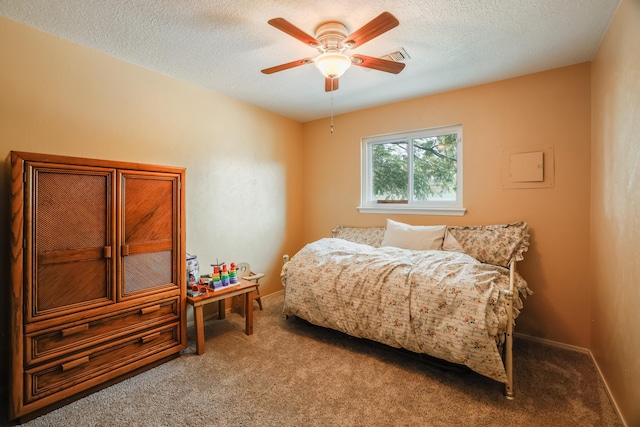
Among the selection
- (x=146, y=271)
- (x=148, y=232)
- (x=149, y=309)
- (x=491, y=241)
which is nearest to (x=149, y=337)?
(x=149, y=309)

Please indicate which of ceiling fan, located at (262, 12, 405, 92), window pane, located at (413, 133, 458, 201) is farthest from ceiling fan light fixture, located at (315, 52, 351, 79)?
window pane, located at (413, 133, 458, 201)

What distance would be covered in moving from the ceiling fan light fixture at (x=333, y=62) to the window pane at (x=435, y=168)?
1.76 meters

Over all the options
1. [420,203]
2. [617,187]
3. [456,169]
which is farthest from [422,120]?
[617,187]

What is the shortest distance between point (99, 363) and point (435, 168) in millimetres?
3391

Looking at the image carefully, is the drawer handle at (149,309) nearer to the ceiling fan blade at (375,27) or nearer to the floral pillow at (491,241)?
the ceiling fan blade at (375,27)

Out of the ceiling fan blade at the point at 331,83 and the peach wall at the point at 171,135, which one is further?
the ceiling fan blade at the point at 331,83

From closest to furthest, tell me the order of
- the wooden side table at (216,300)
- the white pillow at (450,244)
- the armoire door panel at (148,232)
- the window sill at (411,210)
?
the armoire door panel at (148,232) → the wooden side table at (216,300) → the white pillow at (450,244) → the window sill at (411,210)

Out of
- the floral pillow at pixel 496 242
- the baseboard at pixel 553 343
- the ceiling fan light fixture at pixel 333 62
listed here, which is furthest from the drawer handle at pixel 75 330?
the baseboard at pixel 553 343

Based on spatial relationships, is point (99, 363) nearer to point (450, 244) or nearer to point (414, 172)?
point (450, 244)

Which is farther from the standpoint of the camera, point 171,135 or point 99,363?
point 171,135

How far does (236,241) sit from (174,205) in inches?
43.0

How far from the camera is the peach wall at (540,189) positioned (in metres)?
A: 2.37

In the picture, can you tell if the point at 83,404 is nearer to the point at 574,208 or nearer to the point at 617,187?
the point at 617,187

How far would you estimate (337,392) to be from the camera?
1827 mm
